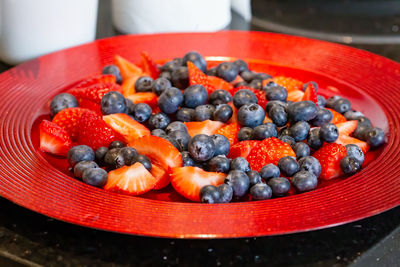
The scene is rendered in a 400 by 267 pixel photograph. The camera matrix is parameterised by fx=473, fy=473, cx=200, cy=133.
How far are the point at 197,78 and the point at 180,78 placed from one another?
0.06 metres

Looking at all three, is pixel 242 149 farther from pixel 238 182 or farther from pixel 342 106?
pixel 342 106

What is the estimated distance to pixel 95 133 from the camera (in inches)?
40.4

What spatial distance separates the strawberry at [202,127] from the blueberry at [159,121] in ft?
0.17

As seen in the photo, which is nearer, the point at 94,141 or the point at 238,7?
the point at 94,141

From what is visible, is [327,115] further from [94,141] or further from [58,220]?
[58,220]

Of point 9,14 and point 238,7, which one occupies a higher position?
point 9,14

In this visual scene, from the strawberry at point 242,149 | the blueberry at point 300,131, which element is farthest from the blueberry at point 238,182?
the blueberry at point 300,131

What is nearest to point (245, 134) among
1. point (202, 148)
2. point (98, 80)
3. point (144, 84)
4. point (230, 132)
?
point (230, 132)

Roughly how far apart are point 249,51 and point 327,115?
476mm

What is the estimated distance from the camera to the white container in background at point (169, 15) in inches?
62.0

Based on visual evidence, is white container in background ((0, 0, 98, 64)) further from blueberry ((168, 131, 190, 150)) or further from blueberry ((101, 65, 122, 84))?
blueberry ((168, 131, 190, 150))

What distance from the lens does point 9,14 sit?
1.34 m

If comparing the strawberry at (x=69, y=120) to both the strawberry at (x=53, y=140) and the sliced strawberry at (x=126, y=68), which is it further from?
the sliced strawberry at (x=126, y=68)

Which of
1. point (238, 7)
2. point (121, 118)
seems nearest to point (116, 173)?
point (121, 118)
